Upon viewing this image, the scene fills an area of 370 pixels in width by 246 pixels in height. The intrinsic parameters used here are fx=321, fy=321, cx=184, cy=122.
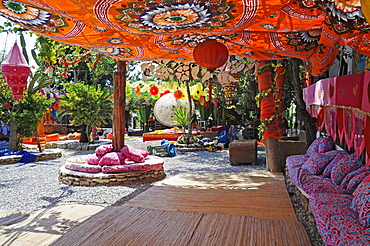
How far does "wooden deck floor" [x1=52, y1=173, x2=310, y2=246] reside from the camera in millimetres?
3322

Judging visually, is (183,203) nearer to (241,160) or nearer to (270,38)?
(270,38)

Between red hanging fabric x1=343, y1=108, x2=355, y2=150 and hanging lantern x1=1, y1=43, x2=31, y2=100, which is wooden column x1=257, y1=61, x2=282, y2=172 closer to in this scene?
red hanging fabric x1=343, y1=108, x2=355, y2=150

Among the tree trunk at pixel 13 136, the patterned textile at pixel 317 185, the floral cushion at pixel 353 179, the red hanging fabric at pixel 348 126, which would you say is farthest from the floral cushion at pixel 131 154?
the tree trunk at pixel 13 136

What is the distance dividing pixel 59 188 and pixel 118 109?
80.6 inches

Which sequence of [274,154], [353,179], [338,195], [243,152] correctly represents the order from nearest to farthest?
[338,195]
[353,179]
[274,154]
[243,152]

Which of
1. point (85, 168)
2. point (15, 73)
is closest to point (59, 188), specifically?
point (85, 168)

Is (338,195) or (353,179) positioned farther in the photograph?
(353,179)

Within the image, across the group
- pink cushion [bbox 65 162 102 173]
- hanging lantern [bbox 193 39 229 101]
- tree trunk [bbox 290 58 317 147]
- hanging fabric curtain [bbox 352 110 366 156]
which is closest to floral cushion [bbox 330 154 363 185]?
hanging fabric curtain [bbox 352 110 366 156]

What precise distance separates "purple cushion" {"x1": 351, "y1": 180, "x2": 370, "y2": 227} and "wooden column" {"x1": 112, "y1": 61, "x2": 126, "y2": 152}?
16.7 feet

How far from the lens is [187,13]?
3.30 metres

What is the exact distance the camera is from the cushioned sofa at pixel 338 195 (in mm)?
2535

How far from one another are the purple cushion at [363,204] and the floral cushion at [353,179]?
56 centimetres

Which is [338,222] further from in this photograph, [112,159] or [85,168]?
[85,168]

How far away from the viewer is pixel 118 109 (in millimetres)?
7125
